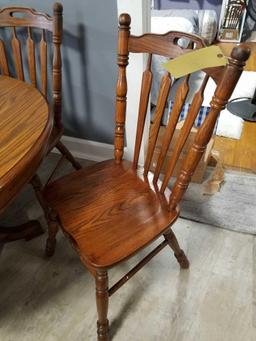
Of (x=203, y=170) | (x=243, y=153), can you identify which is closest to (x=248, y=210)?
(x=203, y=170)

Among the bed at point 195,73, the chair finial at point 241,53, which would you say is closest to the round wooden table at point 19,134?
the chair finial at point 241,53

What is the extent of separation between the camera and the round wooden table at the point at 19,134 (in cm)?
70

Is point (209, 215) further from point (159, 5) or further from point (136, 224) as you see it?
point (159, 5)

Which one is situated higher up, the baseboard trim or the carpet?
the baseboard trim

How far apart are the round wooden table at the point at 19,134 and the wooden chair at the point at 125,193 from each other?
264 millimetres

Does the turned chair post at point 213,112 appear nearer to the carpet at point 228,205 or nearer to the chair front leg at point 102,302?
the chair front leg at point 102,302

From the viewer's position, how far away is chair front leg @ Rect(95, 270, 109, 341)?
0.89 meters

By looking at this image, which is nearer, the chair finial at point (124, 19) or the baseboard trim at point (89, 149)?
the chair finial at point (124, 19)

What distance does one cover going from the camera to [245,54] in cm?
61

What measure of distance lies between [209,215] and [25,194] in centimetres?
105

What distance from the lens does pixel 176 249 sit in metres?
1.20

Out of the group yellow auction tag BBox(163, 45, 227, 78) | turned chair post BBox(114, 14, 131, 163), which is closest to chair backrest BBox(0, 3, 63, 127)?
turned chair post BBox(114, 14, 131, 163)

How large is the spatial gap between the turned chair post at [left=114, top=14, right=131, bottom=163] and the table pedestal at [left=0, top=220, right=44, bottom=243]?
568 mm

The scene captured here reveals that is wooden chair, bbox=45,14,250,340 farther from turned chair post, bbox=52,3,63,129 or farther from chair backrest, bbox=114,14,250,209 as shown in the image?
turned chair post, bbox=52,3,63,129
